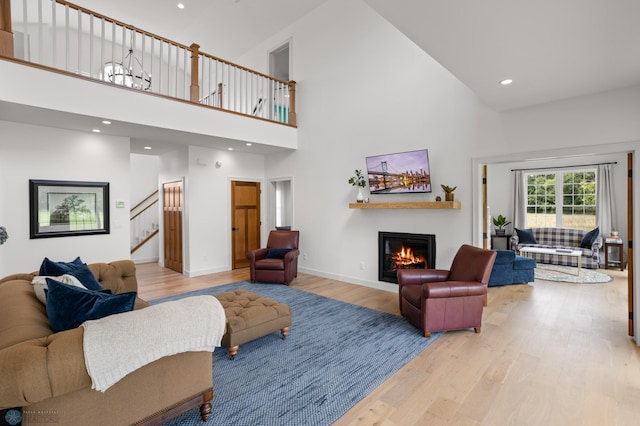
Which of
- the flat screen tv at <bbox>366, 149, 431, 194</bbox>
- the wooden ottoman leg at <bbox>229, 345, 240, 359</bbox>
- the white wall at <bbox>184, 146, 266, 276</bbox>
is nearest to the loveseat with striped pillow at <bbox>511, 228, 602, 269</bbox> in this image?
the flat screen tv at <bbox>366, 149, 431, 194</bbox>

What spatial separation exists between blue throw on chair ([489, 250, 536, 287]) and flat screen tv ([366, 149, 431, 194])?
2.00 m

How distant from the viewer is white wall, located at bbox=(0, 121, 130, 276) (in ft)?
13.7

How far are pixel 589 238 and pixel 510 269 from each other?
10.1ft

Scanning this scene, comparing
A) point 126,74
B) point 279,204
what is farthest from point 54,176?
point 279,204

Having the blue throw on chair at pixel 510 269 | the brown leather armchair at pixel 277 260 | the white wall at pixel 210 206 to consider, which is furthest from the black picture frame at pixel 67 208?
the blue throw on chair at pixel 510 269

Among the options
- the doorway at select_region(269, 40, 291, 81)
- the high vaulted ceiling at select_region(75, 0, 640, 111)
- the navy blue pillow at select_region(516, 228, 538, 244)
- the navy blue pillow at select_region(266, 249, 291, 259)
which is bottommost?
the navy blue pillow at select_region(266, 249, 291, 259)

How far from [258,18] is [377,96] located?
358 cm

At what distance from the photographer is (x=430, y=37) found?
2.22 m

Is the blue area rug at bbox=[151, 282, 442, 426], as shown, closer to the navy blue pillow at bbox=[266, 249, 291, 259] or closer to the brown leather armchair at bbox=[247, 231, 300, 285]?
the brown leather armchair at bbox=[247, 231, 300, 285]

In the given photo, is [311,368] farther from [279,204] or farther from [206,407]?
[279,204]

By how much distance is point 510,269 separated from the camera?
5.26 meters

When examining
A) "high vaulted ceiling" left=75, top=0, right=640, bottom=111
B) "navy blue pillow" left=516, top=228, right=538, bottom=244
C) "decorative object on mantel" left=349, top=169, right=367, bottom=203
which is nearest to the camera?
"high vaulted ceiling" left=75, top=0, right=640, bottom=111

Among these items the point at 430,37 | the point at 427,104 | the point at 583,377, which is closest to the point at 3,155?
the point at 430,37

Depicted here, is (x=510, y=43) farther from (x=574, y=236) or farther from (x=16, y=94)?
(x=574, y=236)
